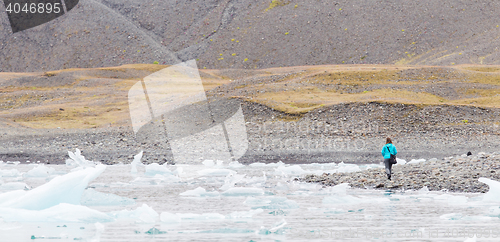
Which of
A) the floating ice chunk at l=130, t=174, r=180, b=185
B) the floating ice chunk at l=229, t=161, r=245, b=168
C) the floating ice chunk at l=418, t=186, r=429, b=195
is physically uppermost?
the floating ice chunk at l=229, t=161, r=245, b=168

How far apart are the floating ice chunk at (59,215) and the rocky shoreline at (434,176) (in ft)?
32.7

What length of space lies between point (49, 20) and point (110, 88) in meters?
54.8

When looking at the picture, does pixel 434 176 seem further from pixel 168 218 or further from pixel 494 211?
pixel 168 218

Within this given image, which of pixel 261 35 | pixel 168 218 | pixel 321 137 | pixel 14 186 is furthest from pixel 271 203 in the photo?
pixel 261 35

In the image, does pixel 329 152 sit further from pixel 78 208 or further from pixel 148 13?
pixel 148 13

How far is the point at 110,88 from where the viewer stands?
6544cm

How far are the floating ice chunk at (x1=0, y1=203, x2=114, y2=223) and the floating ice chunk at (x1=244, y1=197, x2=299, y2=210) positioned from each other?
4.33 metres

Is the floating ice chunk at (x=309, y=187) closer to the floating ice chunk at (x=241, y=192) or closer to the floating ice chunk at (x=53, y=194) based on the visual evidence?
the floating ice chunk at (x=241, y=192)

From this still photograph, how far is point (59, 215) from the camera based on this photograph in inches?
442

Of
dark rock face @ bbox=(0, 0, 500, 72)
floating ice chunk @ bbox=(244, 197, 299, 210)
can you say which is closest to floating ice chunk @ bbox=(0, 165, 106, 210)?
floating ice chunk @ bbox=(244, 197, 299, 210)

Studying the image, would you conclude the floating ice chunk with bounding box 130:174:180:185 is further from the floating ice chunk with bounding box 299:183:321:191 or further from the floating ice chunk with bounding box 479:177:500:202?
the floating ice chunk with bounding box 479:177:500:202

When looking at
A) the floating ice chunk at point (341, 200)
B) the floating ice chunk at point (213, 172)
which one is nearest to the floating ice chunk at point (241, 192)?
the floating ice chunk at point (341, 200)

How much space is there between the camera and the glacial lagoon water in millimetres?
10219

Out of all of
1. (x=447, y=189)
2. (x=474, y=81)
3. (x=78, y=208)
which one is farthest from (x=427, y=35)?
Result: (x=78, y=208)
